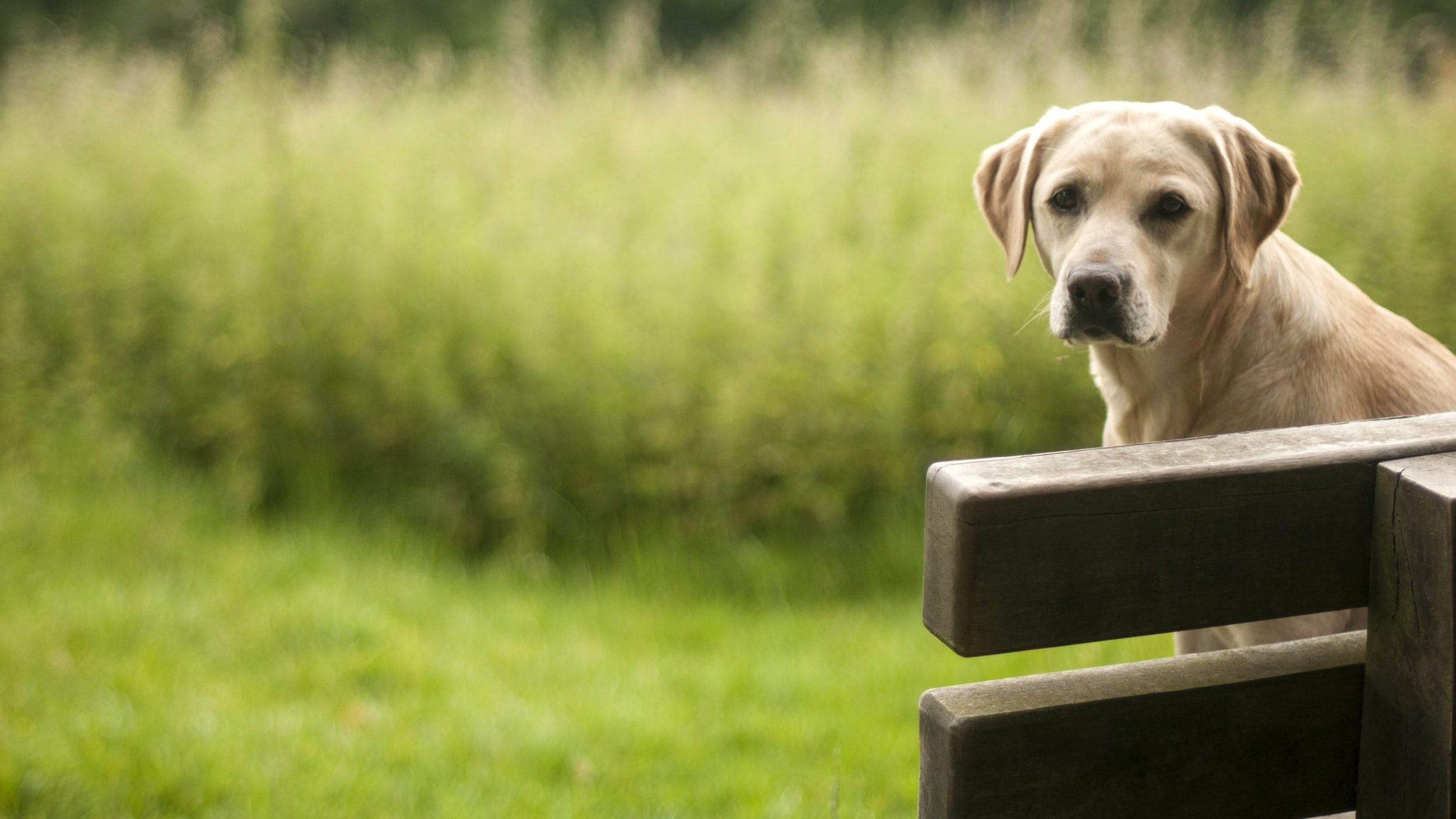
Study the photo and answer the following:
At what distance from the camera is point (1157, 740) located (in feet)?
4.03

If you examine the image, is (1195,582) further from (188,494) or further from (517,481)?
(188,494)

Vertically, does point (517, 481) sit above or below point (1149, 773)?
below

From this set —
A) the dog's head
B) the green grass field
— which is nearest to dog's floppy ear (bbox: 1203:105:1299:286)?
the dog's head

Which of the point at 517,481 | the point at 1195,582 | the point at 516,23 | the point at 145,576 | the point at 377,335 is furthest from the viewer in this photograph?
the point at 516,23

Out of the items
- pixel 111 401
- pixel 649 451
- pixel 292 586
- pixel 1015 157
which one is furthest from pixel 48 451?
pixel 1015 157

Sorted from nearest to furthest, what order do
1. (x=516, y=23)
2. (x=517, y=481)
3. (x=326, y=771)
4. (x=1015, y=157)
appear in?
(x=1015, y=157) < (x=326, y=771) < (x=517, y=481) < (x=516, y=23)

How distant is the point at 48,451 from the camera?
5.09m

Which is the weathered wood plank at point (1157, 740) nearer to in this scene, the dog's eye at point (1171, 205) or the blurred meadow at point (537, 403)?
the dog's eye at point (1171, 205)

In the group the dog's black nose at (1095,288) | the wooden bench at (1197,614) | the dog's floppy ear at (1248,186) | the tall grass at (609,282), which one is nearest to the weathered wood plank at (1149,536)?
the wooden bench at (1197,614)

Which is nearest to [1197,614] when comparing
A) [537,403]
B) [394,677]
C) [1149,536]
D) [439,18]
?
[1149,536]

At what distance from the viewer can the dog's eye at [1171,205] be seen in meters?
2.09

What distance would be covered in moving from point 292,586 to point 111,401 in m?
1.64

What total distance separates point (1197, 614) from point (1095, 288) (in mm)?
938

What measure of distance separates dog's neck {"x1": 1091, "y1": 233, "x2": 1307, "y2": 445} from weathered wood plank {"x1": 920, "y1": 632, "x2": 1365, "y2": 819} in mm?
840
